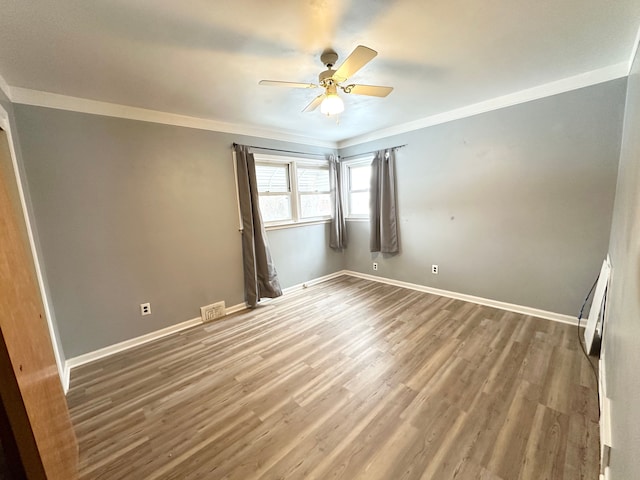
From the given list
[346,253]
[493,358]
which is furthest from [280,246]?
[493,358]

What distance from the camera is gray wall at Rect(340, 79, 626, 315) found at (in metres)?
2.34

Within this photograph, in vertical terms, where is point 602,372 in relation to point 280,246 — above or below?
below

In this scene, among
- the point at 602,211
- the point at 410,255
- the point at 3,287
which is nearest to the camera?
the point at 3,287

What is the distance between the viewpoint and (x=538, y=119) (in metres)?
2.56

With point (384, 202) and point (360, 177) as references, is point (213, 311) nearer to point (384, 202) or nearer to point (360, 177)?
point (384, 202)

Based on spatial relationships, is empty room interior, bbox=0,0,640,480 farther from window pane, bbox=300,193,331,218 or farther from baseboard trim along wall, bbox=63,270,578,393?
window pane, bbox=300,193,331,218

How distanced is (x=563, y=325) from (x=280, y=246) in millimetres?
3434

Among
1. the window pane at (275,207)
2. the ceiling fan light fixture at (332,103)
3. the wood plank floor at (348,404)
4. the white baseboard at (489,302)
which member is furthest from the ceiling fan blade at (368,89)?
the white baseboard at (489,302)

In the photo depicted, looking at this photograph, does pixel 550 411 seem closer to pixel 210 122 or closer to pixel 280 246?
pixel 280 246

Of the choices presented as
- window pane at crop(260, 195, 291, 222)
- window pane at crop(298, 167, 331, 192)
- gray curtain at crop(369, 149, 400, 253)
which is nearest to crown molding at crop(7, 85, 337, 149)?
window pane at crop(298, 167, 331, 192)

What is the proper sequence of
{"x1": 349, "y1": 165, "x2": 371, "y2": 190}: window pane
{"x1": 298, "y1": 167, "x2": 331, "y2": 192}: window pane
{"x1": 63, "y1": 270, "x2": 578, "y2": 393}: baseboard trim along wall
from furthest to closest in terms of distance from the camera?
{"x1": 349, "y1": 165, "x2": 371, "y2": 190}: window pane < {"x1": 298, "y1": 167, "x2": 331, "y2": 192}: window pane < {"x1": 63, "y1": 270, "x2": 578, "y2": 393}: baseboard trim along wall

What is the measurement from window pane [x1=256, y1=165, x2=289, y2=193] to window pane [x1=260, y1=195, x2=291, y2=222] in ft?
0.39

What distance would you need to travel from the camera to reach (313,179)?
4230 millimetres

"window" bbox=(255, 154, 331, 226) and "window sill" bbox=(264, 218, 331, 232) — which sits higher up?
"window" bbox=(255, 154, 331, 226)
